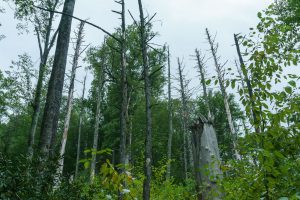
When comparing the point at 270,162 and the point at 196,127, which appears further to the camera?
the point at 196,127

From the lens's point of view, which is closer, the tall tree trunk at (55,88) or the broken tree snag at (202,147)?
the broken tree snag at (202,147)

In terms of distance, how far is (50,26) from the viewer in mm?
15477

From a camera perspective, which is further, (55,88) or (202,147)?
(55,88)

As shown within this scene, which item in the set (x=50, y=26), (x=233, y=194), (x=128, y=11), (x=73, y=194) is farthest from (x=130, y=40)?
(x=233, y=194)

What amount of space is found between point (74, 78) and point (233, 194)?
56.0 feet

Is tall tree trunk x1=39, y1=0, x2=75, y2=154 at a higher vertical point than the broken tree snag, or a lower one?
higher

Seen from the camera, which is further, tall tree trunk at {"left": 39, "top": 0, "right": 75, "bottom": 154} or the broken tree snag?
tall tree trunk at {"left": 39, "top": 0, "right": 75, "bottom": 154}

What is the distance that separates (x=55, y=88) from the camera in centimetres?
616

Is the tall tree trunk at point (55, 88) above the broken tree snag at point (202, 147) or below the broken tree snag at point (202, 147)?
above

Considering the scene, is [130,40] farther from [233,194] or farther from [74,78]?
[233,194]

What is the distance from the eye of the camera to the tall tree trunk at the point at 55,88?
18.9ft

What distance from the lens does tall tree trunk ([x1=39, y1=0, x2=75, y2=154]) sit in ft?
18.9

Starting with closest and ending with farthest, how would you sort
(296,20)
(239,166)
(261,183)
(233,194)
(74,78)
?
(261,183) < (239,166) < (233,194) < (296,20) < (74,78)

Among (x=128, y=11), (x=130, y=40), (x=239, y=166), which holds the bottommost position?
(x=239, y=166)
